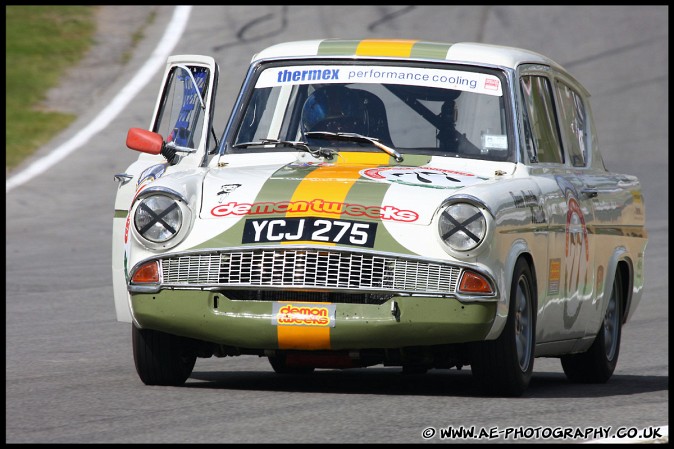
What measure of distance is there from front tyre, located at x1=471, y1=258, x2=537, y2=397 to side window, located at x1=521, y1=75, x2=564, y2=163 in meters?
0.97

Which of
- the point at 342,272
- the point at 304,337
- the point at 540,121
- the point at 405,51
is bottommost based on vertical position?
the point at 304,337

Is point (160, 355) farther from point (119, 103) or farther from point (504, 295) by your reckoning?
point (119, 103)

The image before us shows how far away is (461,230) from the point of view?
21.9 feet

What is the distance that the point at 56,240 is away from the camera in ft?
51.3

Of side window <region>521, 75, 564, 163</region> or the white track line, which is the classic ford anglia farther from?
the white track line

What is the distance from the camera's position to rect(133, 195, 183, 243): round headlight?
6871 mm

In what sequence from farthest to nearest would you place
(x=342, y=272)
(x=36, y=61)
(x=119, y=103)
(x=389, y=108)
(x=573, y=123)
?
(x=36, y=61)
(x=119, y=103)
(x=573, y=123)
(x=389, y=108)
(x=342, y=272)

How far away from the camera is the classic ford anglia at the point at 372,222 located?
6648 millimetres

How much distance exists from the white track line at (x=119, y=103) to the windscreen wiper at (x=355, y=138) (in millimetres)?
11269

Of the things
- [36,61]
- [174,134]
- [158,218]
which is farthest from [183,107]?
[36,61]

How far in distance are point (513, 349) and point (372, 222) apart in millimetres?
863

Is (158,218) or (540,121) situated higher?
(540,121)

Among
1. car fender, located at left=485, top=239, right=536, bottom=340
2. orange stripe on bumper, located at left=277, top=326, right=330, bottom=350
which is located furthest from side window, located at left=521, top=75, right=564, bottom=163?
orange stripe on bumper, located at left=277, top=326, right=330, bottom=350

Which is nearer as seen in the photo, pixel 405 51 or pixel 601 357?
pixel 405 51
